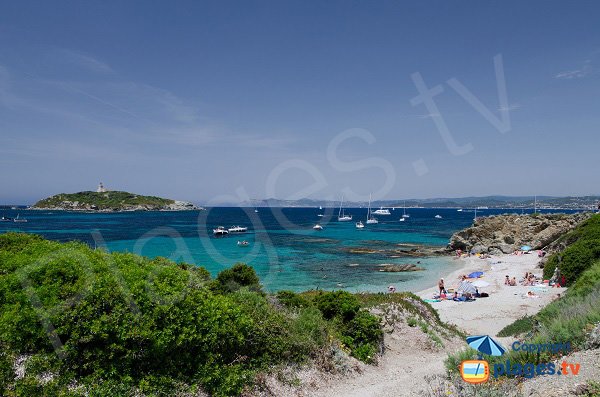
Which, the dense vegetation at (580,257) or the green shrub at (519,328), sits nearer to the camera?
the green shrub at (519,328)

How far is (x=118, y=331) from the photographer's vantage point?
21.3ft

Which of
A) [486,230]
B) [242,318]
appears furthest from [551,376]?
[486,230]

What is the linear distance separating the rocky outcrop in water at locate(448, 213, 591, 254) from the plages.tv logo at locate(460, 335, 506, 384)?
1679 inches

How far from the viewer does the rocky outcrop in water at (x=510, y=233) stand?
156ft

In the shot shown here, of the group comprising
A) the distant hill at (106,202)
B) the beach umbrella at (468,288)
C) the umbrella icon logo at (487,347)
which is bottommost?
the beach umbrella at (468,288)

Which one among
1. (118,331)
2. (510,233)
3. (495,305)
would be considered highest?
(118,331)

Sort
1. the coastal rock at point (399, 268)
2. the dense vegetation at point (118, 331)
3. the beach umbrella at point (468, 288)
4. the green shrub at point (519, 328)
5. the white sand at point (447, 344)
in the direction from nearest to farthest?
1. the dense vegetation at point (118, 331)
2. the white sand at point (447, 344)
3. the green shrub at point (519, 328)
4. the beach umbrella at point (468, 288)
5. the coastal rock at point (399, 268)

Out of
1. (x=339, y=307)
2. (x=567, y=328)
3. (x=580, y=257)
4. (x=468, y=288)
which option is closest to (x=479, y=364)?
(x=567, y=328)

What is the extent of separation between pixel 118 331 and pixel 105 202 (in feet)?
628

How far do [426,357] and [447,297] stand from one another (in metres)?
14.8

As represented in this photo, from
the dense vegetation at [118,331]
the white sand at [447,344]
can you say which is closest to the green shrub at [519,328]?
the white sand at [447,344]

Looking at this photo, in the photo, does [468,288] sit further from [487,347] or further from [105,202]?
[105,202]

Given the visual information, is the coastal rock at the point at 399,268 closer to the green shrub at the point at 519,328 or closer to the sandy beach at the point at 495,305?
the sandy beach at the point at 495,305

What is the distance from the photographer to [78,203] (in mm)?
177250
